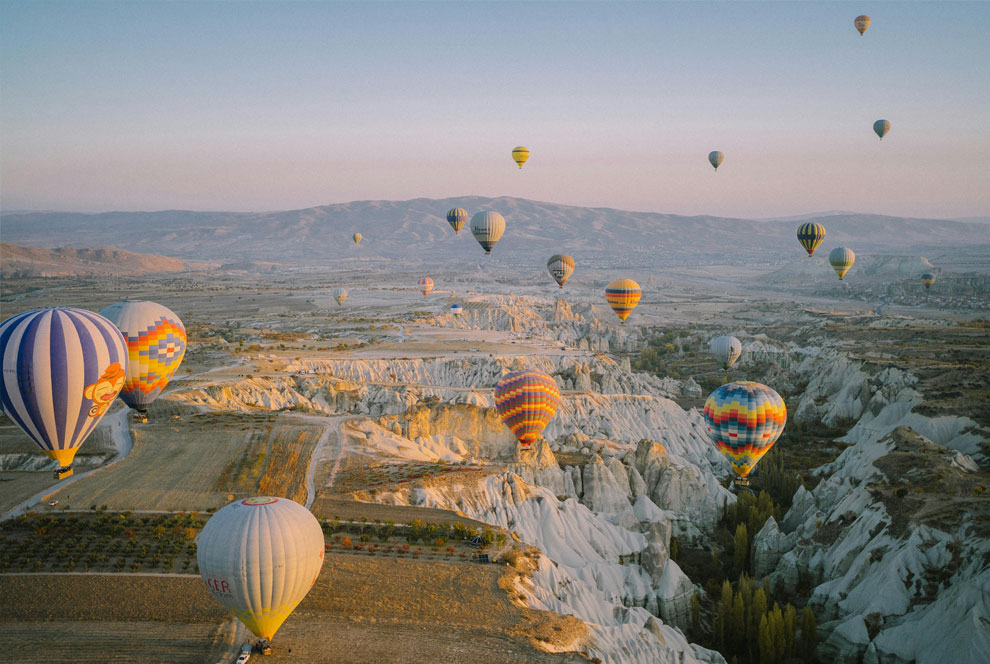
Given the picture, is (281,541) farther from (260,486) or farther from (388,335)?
(388,335)

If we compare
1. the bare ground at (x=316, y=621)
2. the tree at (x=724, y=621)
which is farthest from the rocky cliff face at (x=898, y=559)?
the bare ground at (x=316, y=621)

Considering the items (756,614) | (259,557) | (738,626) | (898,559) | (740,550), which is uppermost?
(259,557)

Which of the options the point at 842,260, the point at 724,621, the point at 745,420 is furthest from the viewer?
the point at 842,260

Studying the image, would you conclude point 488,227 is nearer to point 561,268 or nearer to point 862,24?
point 561,268

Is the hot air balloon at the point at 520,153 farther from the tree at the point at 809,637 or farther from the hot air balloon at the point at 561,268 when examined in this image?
the tree at the point at 809,637

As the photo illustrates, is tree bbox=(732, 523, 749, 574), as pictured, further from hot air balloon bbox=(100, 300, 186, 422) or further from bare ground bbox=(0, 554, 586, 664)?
hot air balloon bbox=(100, 300, 186, 422)

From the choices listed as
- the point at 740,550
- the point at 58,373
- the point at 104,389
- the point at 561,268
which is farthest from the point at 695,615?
the point at 561,268

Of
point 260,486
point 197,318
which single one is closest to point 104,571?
point 260,486

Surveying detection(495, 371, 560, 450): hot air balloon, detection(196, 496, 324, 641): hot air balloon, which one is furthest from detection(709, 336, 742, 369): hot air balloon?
detection(196, 496, 324, 641): hot air balloon
